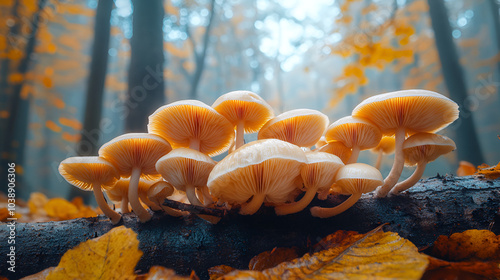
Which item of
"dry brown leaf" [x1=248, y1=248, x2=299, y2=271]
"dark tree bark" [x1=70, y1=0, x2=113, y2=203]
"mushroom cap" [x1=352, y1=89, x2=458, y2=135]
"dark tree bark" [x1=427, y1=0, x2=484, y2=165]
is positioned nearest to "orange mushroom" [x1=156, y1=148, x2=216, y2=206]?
"dry brown leaf" [x1=248, y1=248, x2=299, y2=271]

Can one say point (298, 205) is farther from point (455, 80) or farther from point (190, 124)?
point (455, 80)

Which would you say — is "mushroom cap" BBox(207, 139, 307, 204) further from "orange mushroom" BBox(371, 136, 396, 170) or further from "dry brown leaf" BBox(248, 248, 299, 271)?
"orange mushroom" BBox(371, 136, 396, 170)

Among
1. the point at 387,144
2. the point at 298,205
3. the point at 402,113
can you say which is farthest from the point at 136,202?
the point at 387,144

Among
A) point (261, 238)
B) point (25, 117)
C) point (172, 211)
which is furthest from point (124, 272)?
point (25, 117)

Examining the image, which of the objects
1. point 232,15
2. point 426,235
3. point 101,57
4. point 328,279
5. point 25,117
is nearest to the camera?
point 328,279

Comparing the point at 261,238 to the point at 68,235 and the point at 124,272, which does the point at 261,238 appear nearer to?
the point at 124,272

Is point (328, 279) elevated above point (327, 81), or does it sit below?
below

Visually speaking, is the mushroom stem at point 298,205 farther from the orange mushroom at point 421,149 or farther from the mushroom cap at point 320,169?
the orange mushroom at point 421,149
